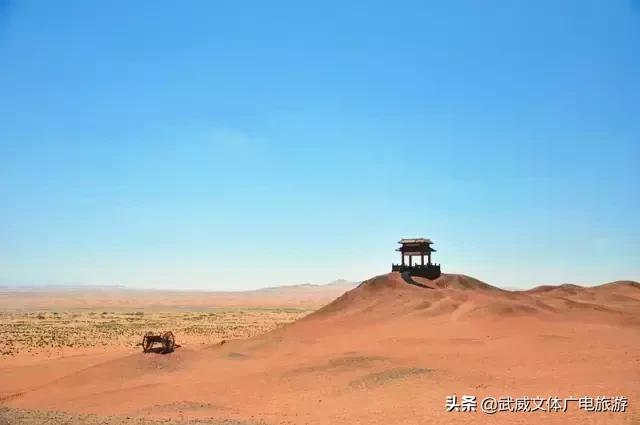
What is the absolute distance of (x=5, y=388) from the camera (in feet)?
79.3

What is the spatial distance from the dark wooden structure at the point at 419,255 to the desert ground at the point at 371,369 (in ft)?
Result: 10.8

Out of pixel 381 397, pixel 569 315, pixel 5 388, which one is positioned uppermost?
pixel 569 315

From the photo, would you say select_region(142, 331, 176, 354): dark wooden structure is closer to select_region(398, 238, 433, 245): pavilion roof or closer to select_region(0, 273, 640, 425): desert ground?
select_region(0, 273, 640, 425): desert ground

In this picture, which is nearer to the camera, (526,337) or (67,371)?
(526,337)

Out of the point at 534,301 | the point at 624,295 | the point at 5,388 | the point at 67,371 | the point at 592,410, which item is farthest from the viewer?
the point at 624,295

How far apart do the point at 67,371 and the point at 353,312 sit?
652 inches

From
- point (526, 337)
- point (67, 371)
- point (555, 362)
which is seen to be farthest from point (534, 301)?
point (67, 371)

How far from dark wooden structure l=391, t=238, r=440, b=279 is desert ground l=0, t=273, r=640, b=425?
329cm

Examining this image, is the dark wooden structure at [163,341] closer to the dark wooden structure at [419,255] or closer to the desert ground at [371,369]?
the desert ground at [371,369]

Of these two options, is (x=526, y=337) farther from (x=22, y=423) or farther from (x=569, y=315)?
(x=22, y=423)

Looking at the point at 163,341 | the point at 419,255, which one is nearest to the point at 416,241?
the point at 419,255

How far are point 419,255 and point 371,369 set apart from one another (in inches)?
858

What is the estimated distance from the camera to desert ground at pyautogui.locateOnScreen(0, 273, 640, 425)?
16.4 meters

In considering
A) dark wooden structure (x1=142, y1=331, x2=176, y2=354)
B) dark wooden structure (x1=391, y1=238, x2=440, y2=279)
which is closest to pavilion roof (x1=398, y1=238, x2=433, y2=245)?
dark wooden structure (x1=391, y1=238, x2=440, y2=279)
